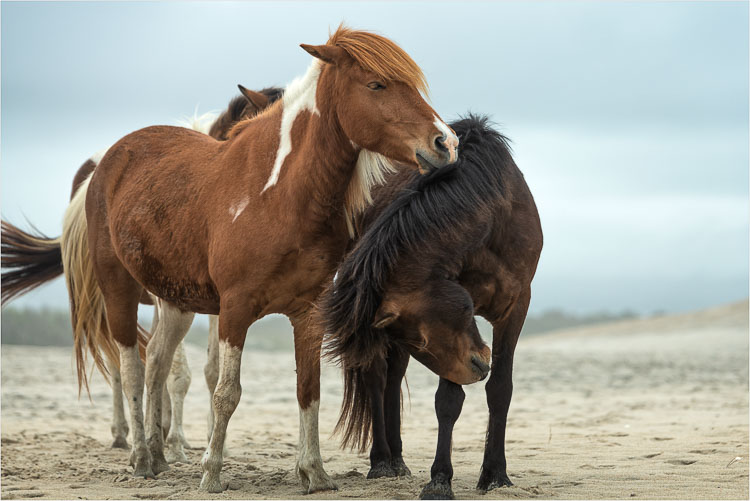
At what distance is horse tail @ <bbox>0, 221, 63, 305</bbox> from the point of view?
7.81m

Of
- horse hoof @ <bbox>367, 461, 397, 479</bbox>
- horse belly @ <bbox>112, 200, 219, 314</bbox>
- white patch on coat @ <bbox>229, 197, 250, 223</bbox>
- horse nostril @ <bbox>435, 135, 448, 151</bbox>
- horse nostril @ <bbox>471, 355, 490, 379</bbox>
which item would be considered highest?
horse nostril @ <bbox>435, 135, 448, 151</bbox>

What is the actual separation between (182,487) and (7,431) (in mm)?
3922

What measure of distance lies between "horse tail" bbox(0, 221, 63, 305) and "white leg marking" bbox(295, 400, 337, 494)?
12.6 ft

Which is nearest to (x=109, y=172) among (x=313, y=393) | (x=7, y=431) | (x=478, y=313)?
(x=313, y=393)

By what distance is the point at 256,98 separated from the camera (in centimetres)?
654

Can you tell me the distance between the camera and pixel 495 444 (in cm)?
505

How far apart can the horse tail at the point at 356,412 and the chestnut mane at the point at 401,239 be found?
1074 millimetres

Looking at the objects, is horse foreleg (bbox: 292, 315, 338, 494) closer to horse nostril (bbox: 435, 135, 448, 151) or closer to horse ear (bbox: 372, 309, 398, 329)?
horse ear (bbox: 372, 309, 398, 329)

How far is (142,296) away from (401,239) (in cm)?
320

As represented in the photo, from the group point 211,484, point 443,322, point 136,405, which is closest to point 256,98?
point 136,405

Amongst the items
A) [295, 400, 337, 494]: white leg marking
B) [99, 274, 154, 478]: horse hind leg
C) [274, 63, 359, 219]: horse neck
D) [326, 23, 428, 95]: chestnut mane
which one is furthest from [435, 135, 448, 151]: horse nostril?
[99, 274, 154, 478]: horse hind leg

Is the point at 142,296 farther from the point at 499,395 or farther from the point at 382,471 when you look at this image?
the point at 499,395

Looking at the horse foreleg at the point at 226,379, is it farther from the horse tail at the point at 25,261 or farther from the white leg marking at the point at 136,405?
the horse tail at the point at 25,261

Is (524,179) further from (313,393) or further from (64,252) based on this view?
(64,252)
